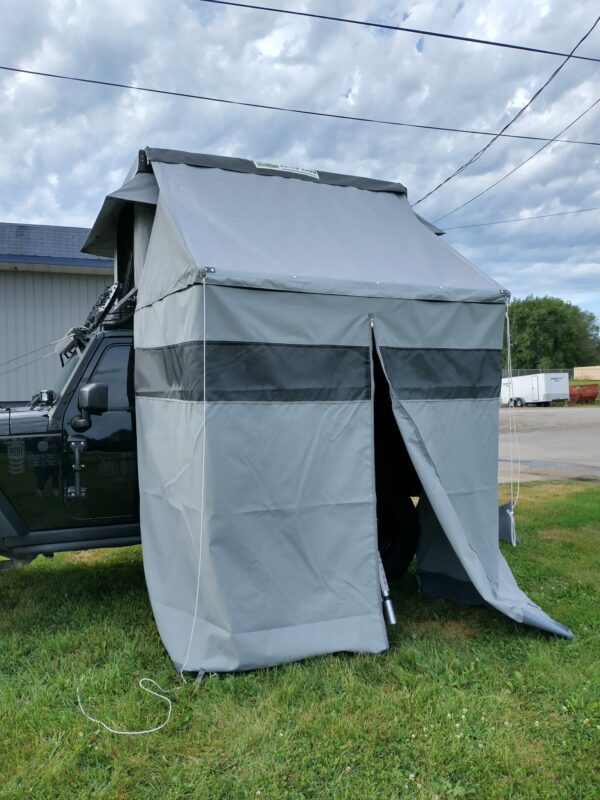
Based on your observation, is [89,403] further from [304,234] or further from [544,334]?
[544,334]

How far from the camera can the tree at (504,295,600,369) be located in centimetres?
6288

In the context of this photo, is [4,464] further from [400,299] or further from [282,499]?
[400,299]

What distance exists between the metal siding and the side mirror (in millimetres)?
6002

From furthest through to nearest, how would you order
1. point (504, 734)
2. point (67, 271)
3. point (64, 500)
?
point (67, 271) < point (64, 500) < point (504, 734)

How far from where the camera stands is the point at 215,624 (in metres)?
3.79

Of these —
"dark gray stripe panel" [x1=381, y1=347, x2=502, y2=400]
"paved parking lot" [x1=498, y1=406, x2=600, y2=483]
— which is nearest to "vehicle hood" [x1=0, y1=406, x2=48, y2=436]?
"dark gray stripe panel" [x1=381, y1=347, x2=502, y2=400]

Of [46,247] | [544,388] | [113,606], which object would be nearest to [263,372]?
[113,606]

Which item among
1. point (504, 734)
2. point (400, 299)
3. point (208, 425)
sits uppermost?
point (400, 299)

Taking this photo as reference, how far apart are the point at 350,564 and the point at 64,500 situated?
2.00 meters

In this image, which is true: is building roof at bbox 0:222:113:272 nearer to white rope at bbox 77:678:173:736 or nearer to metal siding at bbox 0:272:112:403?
metal siding at bbox 0:272:112:403

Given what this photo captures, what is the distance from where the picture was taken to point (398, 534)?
16.8 feet

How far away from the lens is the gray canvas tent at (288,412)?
12.5 ft

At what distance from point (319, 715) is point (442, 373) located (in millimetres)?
2256

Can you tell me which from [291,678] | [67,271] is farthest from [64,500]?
[67,271]
